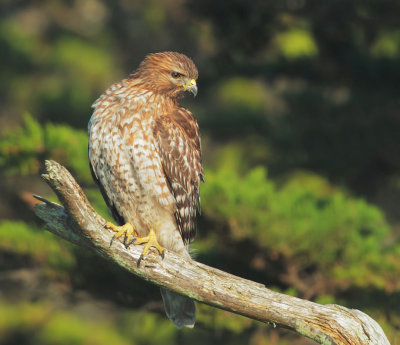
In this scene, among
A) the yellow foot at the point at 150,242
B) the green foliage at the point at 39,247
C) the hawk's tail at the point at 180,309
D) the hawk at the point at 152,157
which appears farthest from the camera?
the green foliage at the point at 39,247

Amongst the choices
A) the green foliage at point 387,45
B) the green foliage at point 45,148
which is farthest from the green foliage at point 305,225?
the green foliage at point 387,45

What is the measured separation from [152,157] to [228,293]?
114 cm

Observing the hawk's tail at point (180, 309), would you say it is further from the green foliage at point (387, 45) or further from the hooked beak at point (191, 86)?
the green foliage at point (387, 45)

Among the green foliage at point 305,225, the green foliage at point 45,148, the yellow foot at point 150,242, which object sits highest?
→ the green foliage at point 305,225

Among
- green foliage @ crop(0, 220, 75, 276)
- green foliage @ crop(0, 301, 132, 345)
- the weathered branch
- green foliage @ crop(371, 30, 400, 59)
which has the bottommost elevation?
the weathered branch

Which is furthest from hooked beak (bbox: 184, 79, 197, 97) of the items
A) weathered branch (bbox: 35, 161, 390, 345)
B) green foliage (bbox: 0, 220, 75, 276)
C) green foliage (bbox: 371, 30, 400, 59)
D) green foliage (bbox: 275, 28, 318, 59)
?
green foliage (bbox: 371, 30, 400, 59)

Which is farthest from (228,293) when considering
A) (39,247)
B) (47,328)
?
(47,328)

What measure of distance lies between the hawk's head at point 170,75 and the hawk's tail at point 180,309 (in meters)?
1.40

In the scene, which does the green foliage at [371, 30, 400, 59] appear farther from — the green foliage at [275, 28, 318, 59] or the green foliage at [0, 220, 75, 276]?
the green foliage at [0, 220, 75, 276]

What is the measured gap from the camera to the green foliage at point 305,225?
22.0ft

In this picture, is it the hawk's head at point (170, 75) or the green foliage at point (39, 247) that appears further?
the green foliage at point (39, 247)

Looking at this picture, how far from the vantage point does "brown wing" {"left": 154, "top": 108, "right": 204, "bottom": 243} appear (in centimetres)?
574

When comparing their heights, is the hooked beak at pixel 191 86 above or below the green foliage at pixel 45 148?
above

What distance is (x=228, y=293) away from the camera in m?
4.93
